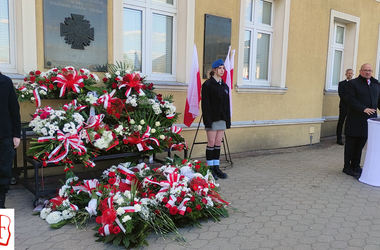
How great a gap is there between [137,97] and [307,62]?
16.7ft

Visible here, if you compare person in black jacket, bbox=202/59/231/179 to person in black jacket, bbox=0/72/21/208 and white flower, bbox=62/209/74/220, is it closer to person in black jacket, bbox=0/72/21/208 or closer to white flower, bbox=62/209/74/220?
white flower, bbox=62/209/74/220

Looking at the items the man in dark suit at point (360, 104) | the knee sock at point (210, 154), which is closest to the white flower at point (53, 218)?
the knee sock at point (210, 154)

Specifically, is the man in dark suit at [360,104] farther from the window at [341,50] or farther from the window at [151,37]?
the window at [341,50]

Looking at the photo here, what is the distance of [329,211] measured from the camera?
388 cm

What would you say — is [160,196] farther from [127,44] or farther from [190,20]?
[190,20]

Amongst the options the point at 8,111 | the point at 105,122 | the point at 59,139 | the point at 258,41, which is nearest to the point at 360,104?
the point at 258,41

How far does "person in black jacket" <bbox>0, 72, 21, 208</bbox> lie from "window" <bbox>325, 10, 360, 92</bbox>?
27.2 feet

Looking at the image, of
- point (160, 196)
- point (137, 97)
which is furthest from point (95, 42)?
point (160, 196)

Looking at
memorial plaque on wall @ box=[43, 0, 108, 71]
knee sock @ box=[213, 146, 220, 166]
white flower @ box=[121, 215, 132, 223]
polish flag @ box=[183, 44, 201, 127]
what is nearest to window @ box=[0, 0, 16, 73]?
memorial plaque on wall @ box=[43, 0, 108, 71]

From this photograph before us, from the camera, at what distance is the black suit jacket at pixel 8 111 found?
3266mm

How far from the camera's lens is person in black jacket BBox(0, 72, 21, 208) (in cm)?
327

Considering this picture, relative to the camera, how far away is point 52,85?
402 cm

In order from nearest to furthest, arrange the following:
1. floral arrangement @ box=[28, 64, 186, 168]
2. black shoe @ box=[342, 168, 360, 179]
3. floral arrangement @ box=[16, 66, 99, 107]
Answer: floral arrangement @ box=[28, 64, 186, 168]
floral arrangement @ box=[16, 66, 99, 107]
black shoe @ box=[342, 168, 360, 179]

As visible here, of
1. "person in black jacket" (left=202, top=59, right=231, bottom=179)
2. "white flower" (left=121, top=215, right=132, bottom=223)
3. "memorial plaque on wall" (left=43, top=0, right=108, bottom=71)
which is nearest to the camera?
"white flower" (left=121, top=215, right=132, bottom=223)
